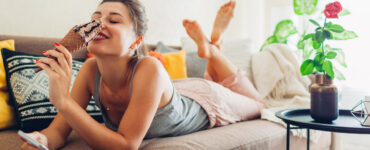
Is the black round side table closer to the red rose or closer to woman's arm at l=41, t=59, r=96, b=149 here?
the red rose

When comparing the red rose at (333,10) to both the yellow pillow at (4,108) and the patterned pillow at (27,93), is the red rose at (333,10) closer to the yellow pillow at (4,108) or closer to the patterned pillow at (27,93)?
the patterned pillow at (27,93)

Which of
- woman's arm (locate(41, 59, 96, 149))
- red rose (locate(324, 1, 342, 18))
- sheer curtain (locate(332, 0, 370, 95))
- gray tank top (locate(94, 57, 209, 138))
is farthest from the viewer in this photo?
sheer curtain (locate(332, 0, 370, 95))

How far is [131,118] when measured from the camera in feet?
3.27

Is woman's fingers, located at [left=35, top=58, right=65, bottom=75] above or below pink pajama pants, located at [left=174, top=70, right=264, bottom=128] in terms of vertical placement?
above

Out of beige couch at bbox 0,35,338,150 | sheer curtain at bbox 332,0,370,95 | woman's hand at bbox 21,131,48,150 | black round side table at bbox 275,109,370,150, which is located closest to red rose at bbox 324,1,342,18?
black round side table at bbox 275,109,370,150

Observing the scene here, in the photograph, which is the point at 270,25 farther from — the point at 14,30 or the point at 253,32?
the point at 14,30

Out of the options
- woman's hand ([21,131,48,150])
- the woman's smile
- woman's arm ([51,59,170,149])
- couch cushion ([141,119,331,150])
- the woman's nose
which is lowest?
couch cushion ([141,119,331,150])

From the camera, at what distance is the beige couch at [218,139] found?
115 cm

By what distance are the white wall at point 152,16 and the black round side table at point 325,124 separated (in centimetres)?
151

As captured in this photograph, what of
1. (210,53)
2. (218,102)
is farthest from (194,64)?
(218,102)

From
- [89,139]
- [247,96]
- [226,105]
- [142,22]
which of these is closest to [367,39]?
[247,96]

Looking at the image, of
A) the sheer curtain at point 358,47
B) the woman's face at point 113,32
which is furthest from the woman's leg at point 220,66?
the sheer curtain at point 358,47

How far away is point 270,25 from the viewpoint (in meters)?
3.49

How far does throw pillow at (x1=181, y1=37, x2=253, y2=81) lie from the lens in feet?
8.06
